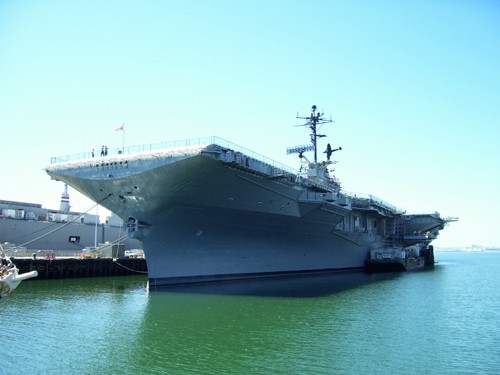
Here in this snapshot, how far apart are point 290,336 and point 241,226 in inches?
368

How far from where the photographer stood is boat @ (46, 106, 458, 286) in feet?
55.4

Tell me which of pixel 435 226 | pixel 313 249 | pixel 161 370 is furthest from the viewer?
pixel 435 226

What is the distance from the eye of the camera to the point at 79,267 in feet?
88.6

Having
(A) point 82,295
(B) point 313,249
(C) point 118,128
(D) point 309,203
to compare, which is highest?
(C) point 118,128

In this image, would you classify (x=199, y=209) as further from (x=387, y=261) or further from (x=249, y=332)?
(x=387, y=261)

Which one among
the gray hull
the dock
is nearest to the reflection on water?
the gray hull

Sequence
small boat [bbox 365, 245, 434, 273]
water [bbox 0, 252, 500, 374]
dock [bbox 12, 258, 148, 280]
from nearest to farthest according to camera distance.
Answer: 1. water [bbox 0, 252, 500, 374]
2. dock [bbox 12, 258, 148, 280]
3. small boat [bbox 365, 245, 434, 273]

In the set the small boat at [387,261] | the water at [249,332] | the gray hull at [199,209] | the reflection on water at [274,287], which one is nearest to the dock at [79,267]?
the water at [249,332]

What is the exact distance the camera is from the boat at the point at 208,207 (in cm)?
1689

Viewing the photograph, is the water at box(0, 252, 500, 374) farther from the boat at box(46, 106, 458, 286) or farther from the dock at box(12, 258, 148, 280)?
the dock at box(12, 258, 148, 280)

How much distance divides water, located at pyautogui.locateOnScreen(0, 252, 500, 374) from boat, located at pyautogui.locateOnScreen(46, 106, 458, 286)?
1753mm

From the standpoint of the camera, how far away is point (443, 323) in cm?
1239

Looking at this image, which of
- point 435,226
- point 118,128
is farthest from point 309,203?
point 435,226

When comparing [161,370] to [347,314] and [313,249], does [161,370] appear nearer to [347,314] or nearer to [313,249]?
[347,314]
